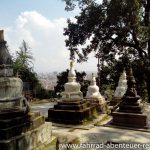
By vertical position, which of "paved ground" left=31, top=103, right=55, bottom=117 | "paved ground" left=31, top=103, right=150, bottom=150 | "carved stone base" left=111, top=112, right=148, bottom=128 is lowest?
"paved ground" left=31, top=103, right=150, bottom=150

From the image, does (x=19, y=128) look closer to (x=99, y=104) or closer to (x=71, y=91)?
(x=71, y=91)

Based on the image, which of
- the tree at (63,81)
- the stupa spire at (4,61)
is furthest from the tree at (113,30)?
the stupa spire at (4,61)

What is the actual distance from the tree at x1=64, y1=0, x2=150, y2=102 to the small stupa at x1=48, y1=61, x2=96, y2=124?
8.47 metres

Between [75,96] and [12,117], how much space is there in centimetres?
607

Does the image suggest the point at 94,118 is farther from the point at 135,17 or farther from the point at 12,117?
the point at 135,17

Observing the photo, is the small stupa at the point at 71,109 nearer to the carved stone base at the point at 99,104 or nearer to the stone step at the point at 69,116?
the stone step at the point at 69,116

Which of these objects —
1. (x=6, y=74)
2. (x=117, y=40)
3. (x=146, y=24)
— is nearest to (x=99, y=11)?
(x=117, y=40)

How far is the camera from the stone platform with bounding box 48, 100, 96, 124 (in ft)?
35.4

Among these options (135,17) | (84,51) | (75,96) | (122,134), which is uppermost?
(135,17)

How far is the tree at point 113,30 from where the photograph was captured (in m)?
18.3

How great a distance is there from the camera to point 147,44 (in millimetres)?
20328

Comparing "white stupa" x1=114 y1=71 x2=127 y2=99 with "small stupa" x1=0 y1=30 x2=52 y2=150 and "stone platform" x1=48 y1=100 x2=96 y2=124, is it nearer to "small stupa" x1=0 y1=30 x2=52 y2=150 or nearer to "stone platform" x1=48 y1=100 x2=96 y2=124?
"stone platform" x1=48 y1=100 x2=96 y2=124

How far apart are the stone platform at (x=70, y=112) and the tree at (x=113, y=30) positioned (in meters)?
9.38

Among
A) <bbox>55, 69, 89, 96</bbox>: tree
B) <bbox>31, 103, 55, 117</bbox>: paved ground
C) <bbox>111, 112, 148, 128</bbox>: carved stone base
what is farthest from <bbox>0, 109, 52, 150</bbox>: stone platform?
<bbox>55, 69, 89, 96</bbox>: tree
